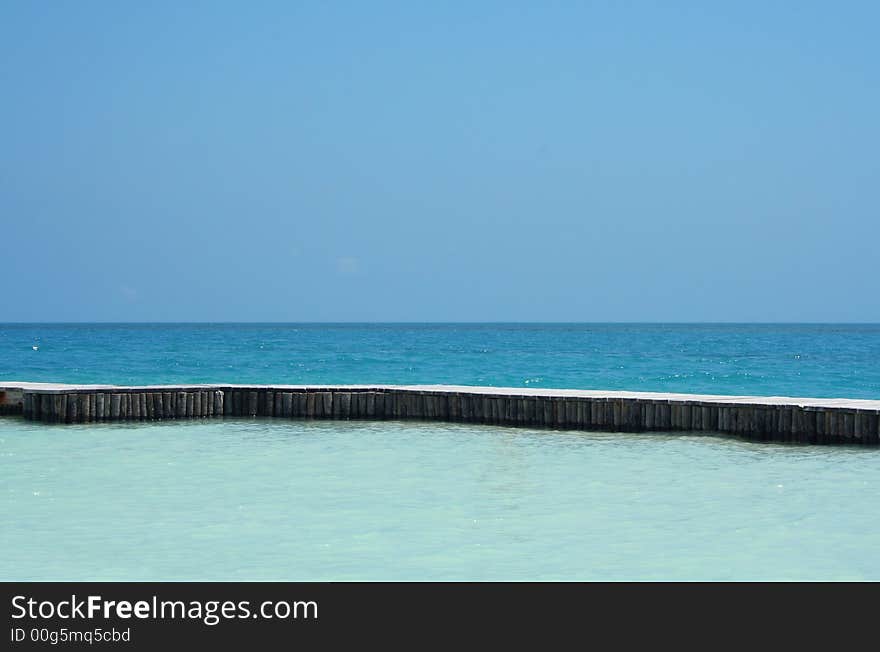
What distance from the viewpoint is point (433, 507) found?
12648mm

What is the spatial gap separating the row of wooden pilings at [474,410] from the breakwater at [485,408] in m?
0.02

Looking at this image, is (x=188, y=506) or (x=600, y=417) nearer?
(x=188, y=506)

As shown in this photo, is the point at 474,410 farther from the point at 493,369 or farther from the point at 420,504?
the point at 493,369

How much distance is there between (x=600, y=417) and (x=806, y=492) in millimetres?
6938

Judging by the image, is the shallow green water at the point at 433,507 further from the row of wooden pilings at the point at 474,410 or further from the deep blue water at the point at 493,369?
the deep blue water at the point at 493,369

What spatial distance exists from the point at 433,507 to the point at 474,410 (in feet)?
29.5

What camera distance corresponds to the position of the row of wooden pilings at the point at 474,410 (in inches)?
728

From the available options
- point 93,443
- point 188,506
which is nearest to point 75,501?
point 188,506

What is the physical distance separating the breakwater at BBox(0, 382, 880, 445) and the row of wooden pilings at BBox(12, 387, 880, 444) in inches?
0.7

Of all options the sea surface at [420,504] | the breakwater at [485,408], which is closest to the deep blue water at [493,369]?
the breakwater at [485,408]

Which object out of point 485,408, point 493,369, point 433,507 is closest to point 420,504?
point 433,507

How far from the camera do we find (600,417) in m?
20.3

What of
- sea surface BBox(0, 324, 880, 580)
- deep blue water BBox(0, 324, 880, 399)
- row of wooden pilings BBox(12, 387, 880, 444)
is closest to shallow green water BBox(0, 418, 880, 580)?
sea surface BBox(0, 324, 880, 580)
